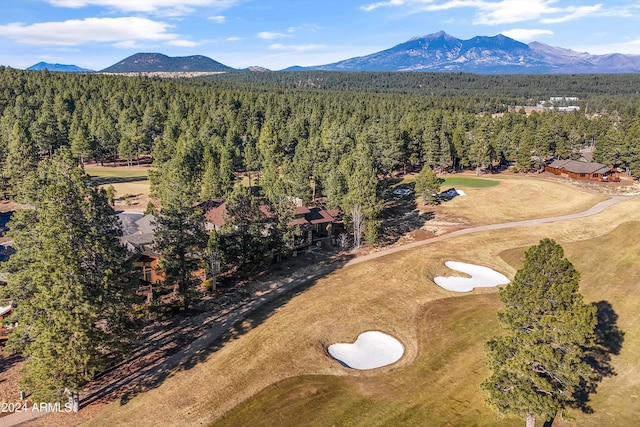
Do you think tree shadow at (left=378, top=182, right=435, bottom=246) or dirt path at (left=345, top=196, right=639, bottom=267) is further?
tree shadow at (left=378, top=182, right=435, bottom=246)

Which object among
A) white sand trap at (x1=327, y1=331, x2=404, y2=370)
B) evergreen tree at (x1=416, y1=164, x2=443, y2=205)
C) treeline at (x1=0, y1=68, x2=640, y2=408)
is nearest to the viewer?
treeline at (x1=0, y1=68, x2=640, y2=408)

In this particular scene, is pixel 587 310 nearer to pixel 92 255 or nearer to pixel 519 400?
pixel 519 400

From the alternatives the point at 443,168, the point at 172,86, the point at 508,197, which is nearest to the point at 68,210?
the point at 508,197

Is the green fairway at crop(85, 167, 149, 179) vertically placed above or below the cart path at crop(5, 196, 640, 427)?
above

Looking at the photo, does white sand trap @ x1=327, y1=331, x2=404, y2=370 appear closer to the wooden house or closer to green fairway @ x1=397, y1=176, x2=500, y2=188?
green fairway @ x1=397, y1=176, x2=500, y2=188

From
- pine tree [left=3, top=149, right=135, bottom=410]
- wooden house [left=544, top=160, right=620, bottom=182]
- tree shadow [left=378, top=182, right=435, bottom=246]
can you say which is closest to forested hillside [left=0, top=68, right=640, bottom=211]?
wooden house [left=544, top=160, right=620, bottom=182]

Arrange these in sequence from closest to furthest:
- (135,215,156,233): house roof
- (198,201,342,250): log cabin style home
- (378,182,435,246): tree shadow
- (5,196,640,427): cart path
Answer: (5,196,640,427): cart path < (135,215,156,233): house roof < (198,201,342,250): log cabin style home < (378,182,435,246): tree shadow
